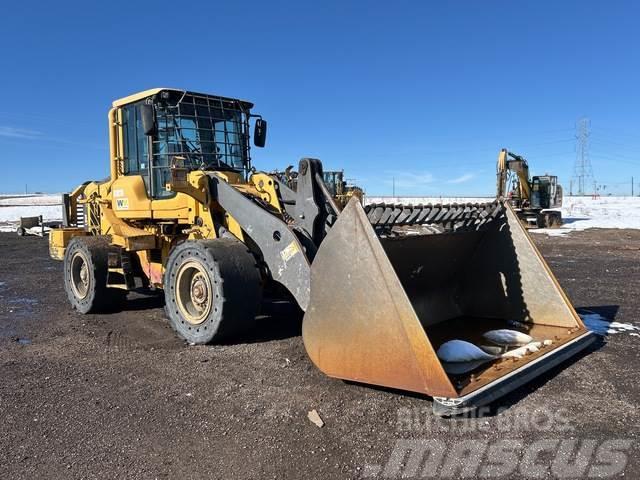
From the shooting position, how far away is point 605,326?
6402 millimetres

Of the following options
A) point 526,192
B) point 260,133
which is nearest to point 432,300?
point 260,133

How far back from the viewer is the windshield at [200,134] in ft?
22.5

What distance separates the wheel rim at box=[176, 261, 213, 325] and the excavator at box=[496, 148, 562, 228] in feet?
71.7

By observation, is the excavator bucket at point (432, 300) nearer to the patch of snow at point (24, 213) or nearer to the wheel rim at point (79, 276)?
the wheel rim at point (79, 276)

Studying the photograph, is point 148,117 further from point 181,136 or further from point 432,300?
point 432,300

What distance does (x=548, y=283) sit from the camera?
559 cm

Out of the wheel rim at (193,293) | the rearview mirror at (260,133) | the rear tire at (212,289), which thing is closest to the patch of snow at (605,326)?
the rear tire at (212,289)

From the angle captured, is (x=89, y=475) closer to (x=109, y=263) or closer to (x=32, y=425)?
(x=32, y=425)

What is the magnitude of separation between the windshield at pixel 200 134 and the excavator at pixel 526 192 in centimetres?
2041

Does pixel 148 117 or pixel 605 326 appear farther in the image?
pixel 605 326

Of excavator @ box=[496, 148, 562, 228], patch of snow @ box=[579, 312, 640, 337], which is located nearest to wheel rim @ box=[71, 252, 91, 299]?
patch of snow @ box=[579, 312, 640, 337]

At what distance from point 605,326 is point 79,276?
744cm

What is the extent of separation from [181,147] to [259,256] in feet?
6.32

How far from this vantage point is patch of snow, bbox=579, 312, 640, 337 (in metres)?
6.15
